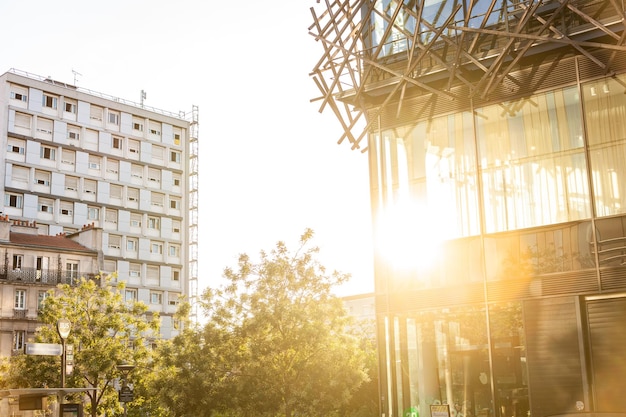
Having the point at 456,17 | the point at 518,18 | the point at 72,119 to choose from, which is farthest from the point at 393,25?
the point at 72,119

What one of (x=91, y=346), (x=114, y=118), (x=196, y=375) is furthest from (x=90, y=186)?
(x=196, y=375)

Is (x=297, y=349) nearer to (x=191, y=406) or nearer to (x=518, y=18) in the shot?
(x=191, y=406)

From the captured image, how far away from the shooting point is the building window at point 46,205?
8062 centimetres

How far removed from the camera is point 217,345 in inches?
1209

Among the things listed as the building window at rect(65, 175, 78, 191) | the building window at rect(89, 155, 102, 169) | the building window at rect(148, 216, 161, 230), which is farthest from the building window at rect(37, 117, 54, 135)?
the building window at rect(148, 216, 161, 230)

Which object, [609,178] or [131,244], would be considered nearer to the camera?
[609,178]

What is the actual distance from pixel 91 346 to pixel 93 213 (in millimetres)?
42791

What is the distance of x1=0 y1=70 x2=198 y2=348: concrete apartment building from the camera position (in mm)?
80000

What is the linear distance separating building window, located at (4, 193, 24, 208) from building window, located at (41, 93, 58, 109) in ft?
30.7

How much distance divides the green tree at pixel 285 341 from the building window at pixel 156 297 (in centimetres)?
5424

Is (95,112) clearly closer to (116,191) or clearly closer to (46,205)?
(116,191)

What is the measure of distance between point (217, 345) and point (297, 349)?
3089 millimetres

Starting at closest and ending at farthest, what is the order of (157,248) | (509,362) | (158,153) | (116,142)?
(509,362)
(157,248)
(116,142)
(158,153)

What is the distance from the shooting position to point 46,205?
81125 millimetres
